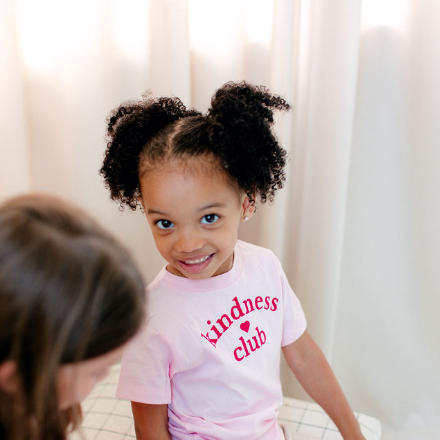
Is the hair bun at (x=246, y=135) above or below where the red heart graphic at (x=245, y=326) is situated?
above

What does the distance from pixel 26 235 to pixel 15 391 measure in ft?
0.54

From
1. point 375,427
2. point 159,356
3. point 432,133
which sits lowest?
point 375,427

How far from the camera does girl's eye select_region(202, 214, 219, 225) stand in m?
0.82

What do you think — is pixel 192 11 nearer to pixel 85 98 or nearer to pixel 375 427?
pixel 85 98

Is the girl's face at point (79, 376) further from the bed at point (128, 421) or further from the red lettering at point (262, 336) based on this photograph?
the bed at point (128, 421)

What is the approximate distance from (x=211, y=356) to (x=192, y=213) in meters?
0.23

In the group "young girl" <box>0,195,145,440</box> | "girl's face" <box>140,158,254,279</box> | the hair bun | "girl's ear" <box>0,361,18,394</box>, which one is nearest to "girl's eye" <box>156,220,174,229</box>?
"girl's face" <box>140,158,254,279</box>

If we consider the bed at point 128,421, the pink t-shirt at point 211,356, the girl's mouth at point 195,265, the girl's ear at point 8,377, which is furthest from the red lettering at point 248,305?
the girl's ear at point 8,377

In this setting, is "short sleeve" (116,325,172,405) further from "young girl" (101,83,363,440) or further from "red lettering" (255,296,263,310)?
"red lettering" (255,296,263,310)

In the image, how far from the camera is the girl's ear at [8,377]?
0.53 m

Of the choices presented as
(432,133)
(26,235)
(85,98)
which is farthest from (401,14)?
(26,235)

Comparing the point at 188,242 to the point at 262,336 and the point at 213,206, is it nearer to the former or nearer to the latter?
the point at 213,206

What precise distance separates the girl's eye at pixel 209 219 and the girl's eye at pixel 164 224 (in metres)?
0.05

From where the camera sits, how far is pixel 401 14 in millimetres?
1187
